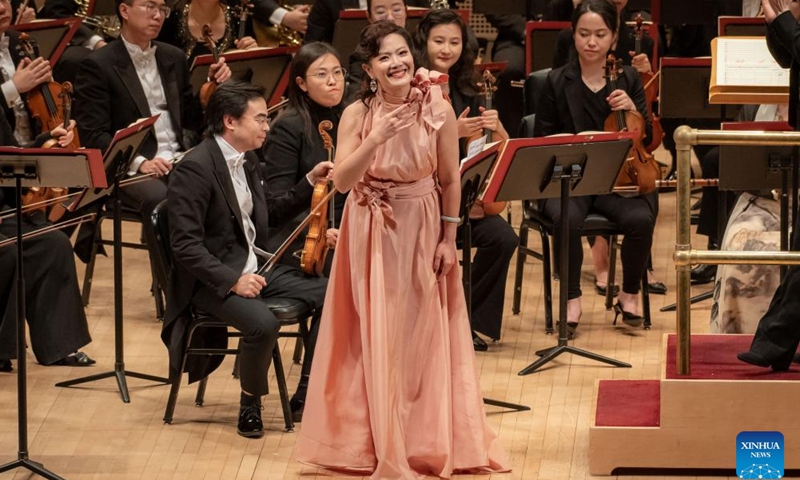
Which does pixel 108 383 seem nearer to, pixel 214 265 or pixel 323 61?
pixel 214 265

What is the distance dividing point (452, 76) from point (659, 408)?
6.44ft

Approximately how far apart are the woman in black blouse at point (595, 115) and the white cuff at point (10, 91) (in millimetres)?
2189

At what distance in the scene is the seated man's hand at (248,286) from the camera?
4.99 m

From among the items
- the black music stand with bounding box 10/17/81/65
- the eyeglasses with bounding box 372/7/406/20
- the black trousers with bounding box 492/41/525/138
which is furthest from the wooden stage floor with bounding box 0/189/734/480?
the black trousers with bounding box 492/41/525/138

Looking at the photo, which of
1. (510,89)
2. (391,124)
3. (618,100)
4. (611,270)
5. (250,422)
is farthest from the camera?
(510,89)

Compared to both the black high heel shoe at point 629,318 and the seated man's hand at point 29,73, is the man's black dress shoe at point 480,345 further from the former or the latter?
the seated man's hand at point 29,73

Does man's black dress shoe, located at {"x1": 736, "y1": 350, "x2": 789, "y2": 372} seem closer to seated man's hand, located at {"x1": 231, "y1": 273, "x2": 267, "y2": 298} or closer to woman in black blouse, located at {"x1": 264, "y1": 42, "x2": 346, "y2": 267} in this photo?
seated man's hand, located at {"x1": 231, "y1": 273, "x2": 267, "y2": 298}

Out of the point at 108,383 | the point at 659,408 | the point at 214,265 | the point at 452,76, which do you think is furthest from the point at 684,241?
the point at 108,383

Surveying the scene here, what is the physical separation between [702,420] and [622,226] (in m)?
1.80

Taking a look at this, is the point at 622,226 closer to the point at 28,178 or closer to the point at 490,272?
the point at 490,272

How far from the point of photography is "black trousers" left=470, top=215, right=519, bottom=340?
6039 millimetres

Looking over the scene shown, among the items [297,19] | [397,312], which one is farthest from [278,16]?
[397,312]

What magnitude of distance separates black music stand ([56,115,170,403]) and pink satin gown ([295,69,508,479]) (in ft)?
3.72

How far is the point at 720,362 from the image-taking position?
4695 mm
